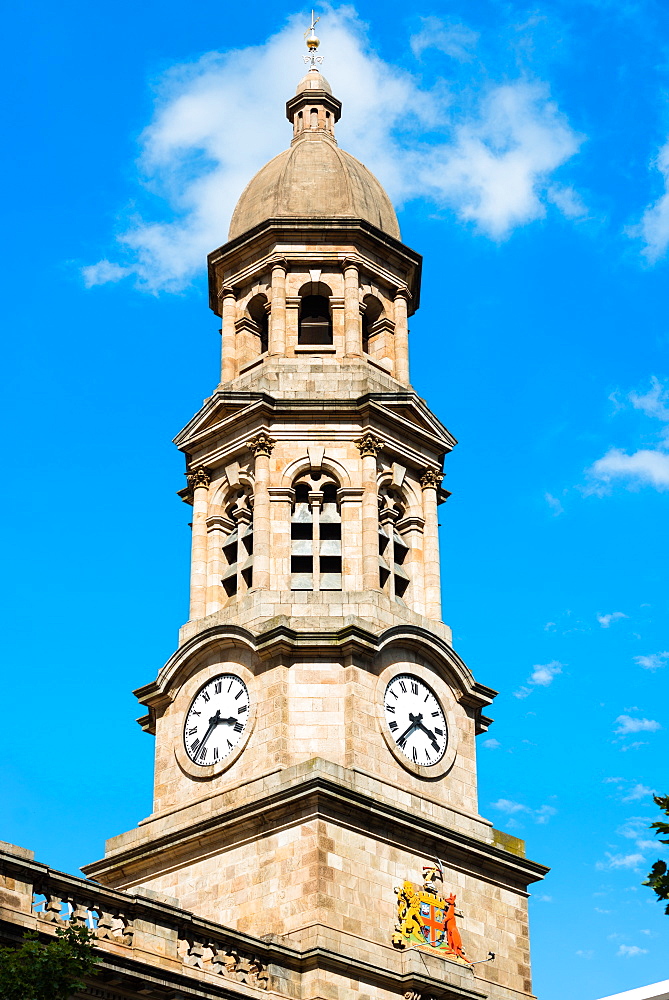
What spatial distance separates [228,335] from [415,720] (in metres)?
13.9

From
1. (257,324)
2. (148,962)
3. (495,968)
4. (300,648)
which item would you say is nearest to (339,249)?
(257,324)

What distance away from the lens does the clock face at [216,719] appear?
1831 inches

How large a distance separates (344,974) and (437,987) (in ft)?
8.94

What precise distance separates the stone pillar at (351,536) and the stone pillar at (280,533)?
1.43m

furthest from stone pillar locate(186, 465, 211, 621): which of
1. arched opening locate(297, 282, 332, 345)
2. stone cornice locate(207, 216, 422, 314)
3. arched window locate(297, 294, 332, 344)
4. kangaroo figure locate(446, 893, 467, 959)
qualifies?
kangaroo figure locate(446, 893, 467, 959)

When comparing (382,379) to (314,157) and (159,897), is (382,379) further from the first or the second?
(159,897)

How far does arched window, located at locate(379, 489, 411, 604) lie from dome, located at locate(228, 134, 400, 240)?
29.3 ft

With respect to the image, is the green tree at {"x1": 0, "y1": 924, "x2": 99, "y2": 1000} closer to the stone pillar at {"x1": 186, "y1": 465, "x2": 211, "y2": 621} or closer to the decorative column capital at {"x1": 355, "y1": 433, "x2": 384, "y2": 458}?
the stone pillar at {"x1": 186, "y1": 465, "x2": 211, "y2": 621}

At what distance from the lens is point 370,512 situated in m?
49.2

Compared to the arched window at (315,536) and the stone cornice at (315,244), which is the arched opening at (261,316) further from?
the arched window at (315,536)

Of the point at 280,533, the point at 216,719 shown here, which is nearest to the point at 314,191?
the point at 280,533

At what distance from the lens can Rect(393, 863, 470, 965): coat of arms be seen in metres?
43.6

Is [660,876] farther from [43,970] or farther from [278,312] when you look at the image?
[278,312]

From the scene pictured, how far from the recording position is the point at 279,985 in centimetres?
3975
